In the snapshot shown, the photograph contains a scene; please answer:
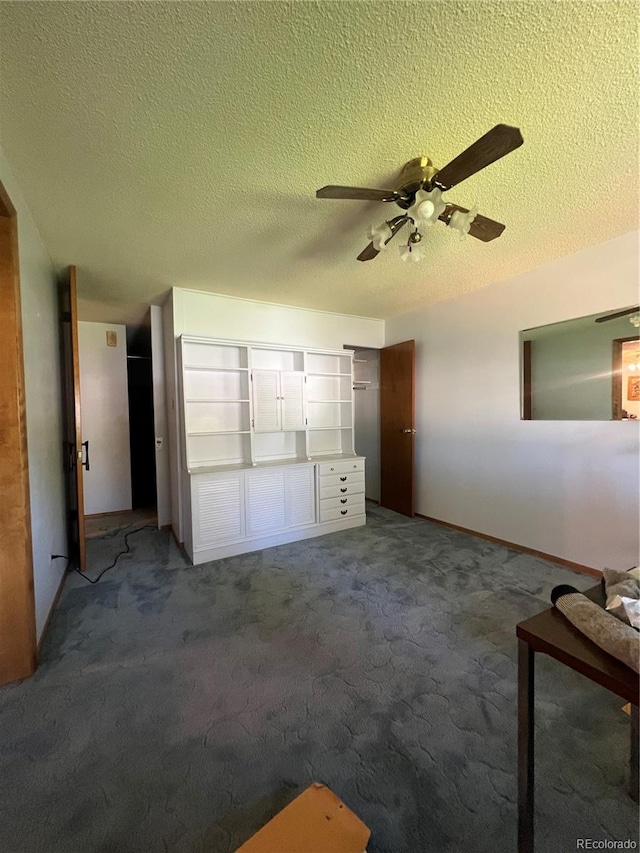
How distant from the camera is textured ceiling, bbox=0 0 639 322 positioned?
1013 mm

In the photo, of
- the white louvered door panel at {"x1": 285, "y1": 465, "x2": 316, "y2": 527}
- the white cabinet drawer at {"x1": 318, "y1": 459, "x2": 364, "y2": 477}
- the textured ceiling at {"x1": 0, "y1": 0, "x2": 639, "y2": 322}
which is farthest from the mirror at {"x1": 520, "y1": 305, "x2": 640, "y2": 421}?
the white louvered door panel at {"x1": 285, "y1": 465, "x2": 316, "y2": 527}

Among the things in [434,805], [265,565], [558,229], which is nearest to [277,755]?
[434,805]

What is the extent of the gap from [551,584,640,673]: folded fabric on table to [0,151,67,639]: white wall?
2.41m

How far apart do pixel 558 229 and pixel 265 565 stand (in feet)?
11.1

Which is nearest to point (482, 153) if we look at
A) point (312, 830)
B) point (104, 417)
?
point (312, 830)

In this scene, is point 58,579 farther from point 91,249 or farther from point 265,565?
point 91,249

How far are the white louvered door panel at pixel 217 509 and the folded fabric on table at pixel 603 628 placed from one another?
2.59m

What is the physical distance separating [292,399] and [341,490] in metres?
1.17

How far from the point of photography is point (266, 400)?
3.53 meters

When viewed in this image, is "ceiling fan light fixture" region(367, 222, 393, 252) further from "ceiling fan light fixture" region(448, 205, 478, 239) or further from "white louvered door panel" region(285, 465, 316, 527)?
"white louvered door panel" region(285, 465, 316, 527)

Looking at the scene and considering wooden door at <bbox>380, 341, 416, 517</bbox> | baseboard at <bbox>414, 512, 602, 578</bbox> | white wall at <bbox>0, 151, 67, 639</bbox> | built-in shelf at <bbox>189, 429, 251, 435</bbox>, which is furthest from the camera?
wooden door at <bbox>380, 341, 416, 517</bbox>

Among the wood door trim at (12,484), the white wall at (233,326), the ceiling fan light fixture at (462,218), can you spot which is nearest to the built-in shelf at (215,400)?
the white wall at (233,326)

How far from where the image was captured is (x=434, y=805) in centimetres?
110

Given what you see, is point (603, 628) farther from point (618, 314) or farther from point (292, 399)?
point (292, 399)
